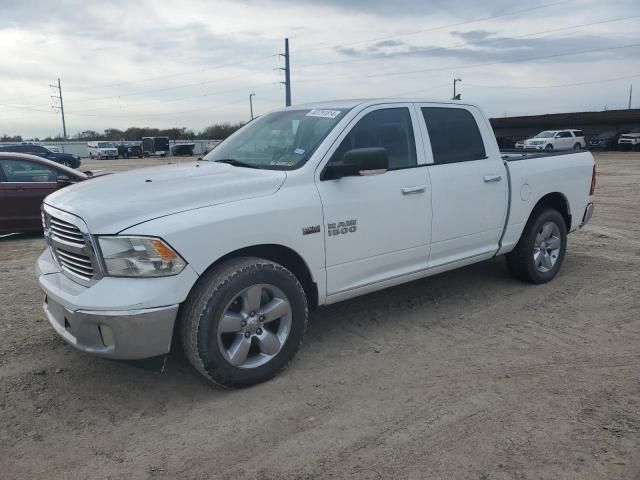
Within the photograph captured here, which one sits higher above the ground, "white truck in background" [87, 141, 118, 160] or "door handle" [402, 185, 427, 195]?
"white truck in background" [87, 141, 118, 160]

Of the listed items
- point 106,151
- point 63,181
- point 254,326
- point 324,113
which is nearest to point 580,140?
point 63,181

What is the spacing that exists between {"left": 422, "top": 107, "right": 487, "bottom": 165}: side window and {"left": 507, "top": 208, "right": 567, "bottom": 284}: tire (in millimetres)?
1065

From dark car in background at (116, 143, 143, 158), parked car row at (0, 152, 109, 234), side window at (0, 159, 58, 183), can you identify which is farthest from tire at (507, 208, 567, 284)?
dark car in background at (116, 143, 143, 158)

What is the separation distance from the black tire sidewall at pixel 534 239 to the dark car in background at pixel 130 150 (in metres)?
58.8

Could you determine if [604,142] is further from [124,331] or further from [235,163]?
[124,331]

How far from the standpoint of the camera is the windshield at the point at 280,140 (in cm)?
412

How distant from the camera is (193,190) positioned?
11.5ft

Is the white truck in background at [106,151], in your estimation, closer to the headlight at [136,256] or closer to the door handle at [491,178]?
the door handle at [491,178]

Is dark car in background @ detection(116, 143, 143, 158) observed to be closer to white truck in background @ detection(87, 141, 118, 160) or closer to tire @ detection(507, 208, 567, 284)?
white truck in background @ detection(87, 141, 118, 160)

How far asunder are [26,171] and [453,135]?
24.5ft

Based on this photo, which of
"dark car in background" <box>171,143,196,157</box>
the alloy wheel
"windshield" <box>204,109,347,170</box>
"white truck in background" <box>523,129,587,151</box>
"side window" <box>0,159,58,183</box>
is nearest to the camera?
the alloy wheel

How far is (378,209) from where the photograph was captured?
420 cm

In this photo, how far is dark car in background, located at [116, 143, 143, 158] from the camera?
194ft

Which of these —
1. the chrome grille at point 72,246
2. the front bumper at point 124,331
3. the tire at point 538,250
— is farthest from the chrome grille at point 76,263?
the tire at point 538,250
